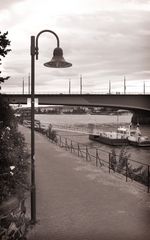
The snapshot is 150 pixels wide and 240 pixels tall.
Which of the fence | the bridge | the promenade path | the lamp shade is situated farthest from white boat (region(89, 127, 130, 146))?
the lamp shade

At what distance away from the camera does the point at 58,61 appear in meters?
9.10

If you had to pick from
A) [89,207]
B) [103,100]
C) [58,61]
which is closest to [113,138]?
[103,100]

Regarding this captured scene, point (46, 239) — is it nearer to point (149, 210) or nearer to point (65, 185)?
point (149, 210)

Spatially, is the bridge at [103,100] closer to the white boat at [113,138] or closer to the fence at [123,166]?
the white boat at [113,138]

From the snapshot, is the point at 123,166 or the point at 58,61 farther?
the point at 123,166

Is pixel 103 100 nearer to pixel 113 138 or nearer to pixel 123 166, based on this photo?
pixel 113 138

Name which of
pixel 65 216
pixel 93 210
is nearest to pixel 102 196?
pixel 93 210

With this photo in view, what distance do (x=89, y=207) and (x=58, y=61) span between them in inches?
172

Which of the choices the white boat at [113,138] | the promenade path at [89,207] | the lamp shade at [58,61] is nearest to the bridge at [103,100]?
the white boat at [113,138]

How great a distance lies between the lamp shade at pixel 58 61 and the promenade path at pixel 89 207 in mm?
3950

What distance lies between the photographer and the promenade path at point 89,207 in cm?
858

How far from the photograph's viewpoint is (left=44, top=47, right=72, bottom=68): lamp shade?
912 centimetres

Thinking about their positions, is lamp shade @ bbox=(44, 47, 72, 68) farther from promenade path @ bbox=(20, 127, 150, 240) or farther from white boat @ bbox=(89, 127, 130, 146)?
white boat @ bbox=(89, 127, 130, 146)

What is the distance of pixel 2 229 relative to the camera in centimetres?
701
